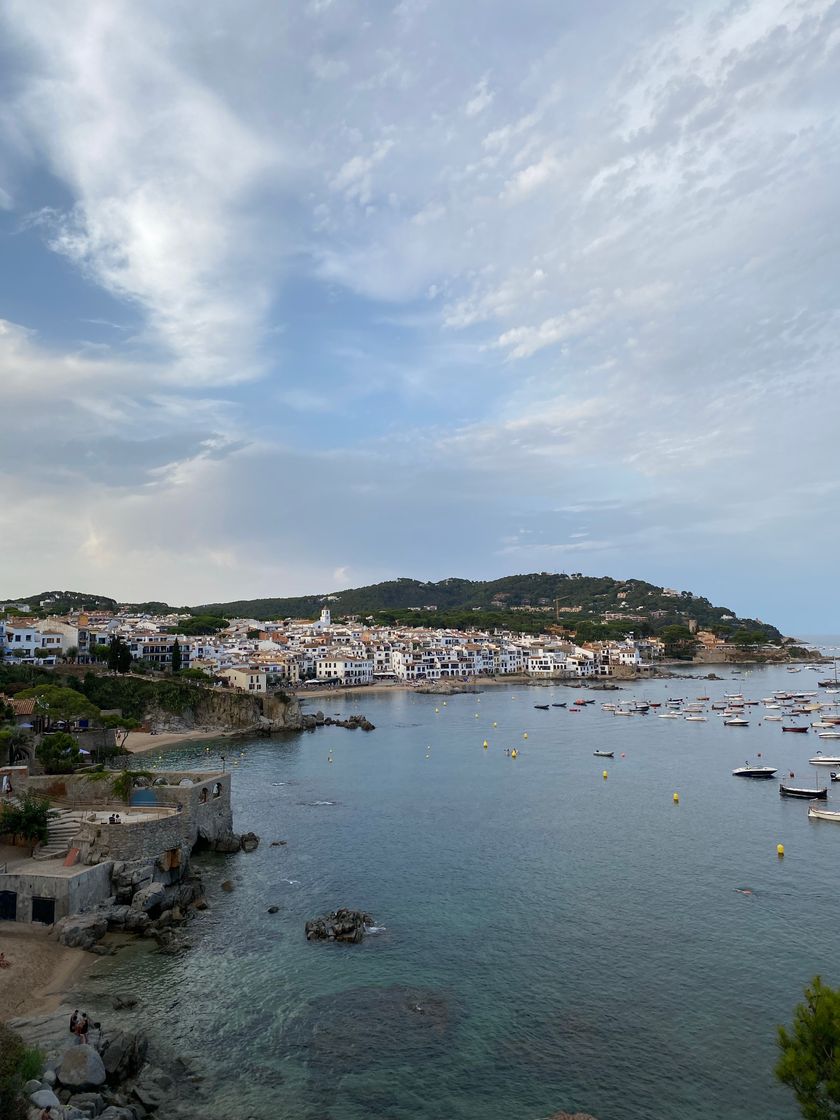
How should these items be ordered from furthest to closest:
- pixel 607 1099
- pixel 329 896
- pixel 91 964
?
1. pixel 329 896
2. pixel 91 964
3. pixel 607 1099

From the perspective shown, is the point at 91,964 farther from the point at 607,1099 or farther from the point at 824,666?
the point at 824,666

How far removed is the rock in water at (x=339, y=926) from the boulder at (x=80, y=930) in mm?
5969

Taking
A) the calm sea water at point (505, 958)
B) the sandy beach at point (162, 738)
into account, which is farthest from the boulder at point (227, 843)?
the sandy beach at point (162, 738)

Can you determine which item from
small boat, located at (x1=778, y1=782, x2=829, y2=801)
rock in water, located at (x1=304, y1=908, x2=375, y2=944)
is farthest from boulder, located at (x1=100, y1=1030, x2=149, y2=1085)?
small boat, located at (x1=778, y1=782, x2=829, y2=801)

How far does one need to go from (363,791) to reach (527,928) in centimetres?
2168

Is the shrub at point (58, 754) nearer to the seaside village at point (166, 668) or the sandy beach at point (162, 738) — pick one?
the seaside village at point (166, 668)

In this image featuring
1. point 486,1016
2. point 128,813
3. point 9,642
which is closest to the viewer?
point 486,1016

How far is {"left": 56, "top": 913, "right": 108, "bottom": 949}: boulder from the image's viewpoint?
20500 mm

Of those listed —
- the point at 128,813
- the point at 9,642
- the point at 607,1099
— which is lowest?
the point at 607,1099

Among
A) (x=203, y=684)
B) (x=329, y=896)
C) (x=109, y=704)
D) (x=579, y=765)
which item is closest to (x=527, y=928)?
(x=329, y=896)

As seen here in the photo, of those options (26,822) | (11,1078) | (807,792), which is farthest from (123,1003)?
(807,792)

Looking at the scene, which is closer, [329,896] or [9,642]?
[329,896]

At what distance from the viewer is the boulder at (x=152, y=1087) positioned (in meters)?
14.1

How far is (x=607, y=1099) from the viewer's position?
14.5 m
